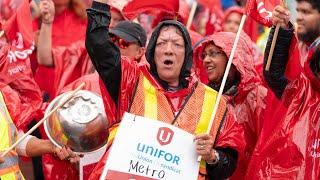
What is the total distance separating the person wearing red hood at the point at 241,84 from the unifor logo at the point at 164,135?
1043 mm

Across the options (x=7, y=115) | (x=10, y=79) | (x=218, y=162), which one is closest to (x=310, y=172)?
(x=218, y=162)

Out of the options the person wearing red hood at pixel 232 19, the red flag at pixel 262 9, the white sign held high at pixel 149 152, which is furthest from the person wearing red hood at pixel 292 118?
the person wearing red hood at pixel 232 19

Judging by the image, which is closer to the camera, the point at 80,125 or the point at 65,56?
the point at 80,125

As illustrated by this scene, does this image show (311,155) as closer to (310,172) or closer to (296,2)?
(310,172)

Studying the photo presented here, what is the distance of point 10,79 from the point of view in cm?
802

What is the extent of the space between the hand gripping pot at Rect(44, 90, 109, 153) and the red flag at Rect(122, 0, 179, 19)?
148cm

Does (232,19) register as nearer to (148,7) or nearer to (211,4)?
(211,4)

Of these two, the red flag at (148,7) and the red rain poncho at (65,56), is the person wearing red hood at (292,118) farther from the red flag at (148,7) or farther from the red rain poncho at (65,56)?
the red rain poncho at (65,56)

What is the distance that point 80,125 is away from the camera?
22.2ft

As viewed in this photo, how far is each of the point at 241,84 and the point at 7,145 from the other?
1.82 meters

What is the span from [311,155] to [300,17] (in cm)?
81

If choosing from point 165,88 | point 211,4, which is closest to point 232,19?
point 211,4

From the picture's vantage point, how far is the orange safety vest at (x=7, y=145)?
6195mm

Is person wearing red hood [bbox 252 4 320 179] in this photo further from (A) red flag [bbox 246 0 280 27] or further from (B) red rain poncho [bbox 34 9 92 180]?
(B) red rain poncho [bbox 34 9 92 180]
